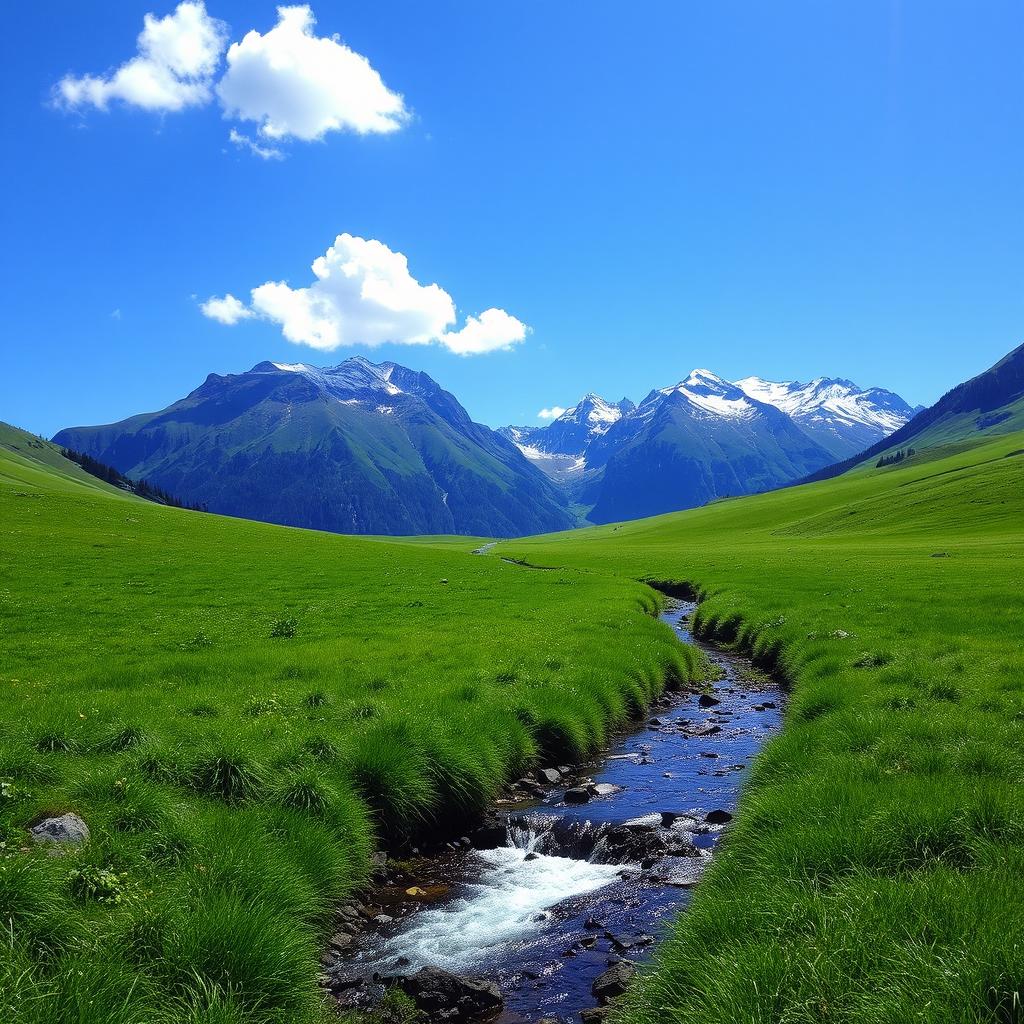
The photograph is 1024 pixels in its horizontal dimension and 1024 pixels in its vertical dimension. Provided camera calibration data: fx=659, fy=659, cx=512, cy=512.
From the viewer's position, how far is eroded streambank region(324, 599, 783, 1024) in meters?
9.18

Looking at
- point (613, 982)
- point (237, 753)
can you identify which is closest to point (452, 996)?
point (613, 982)

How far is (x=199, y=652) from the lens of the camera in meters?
23.5

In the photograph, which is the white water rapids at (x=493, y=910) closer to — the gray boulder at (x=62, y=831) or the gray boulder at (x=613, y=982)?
the gray boulder at (x=613, y=982)

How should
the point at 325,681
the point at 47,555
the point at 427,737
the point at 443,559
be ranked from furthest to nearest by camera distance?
the point at 443,559 → the point at 47,555 → the point at 325,681 → the point at 427,737

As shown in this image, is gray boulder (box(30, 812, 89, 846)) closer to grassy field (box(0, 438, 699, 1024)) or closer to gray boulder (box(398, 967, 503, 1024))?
grassy field (box(0, 438, 699, 1024))

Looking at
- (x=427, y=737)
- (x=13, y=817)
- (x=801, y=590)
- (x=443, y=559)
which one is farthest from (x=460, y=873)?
(x=443, y=559)

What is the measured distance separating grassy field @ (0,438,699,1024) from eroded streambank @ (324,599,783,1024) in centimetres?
88

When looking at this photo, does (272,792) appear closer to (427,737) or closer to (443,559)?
(427,737)

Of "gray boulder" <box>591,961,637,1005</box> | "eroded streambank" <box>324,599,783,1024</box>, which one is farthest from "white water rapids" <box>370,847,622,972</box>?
"gray boulder" <box>591,961,637,1005</box>

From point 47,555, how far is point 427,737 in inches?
1867

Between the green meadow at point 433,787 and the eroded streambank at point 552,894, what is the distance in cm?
90

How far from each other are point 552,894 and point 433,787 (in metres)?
3.57

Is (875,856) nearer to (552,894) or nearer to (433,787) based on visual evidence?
(552,894)

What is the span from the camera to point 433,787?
14.3 meters
